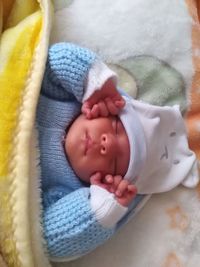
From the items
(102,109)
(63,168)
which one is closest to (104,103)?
(102,109)

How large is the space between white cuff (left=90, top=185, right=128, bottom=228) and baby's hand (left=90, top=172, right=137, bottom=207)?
0.04 feet

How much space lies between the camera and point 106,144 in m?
0.99

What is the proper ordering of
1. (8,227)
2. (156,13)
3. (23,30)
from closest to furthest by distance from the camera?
(8,227)
(23,30)
(156,13)

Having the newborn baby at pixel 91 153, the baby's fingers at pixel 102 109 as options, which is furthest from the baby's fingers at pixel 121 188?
the baby's fingers at pixel 102 109

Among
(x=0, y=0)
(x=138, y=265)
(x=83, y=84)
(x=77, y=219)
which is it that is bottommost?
(x=138, y=265)

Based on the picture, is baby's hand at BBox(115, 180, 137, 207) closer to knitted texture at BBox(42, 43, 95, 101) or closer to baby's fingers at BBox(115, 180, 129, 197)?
baby's fingers at BBox(115, 180, 129, 197)

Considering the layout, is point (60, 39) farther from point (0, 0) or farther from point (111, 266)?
point (111, 266)

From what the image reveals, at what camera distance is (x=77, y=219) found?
0.96m

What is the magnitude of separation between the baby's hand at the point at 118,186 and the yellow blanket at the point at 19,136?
0.37 ft

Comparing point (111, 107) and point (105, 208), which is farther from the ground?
point (111, 107)

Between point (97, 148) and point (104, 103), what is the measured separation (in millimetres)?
87

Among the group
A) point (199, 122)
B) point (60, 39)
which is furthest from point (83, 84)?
point (199, 122)

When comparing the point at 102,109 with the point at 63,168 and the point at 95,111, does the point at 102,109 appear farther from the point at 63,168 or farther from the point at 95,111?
the point at 63,168

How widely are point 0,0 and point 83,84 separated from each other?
0.26 metres
